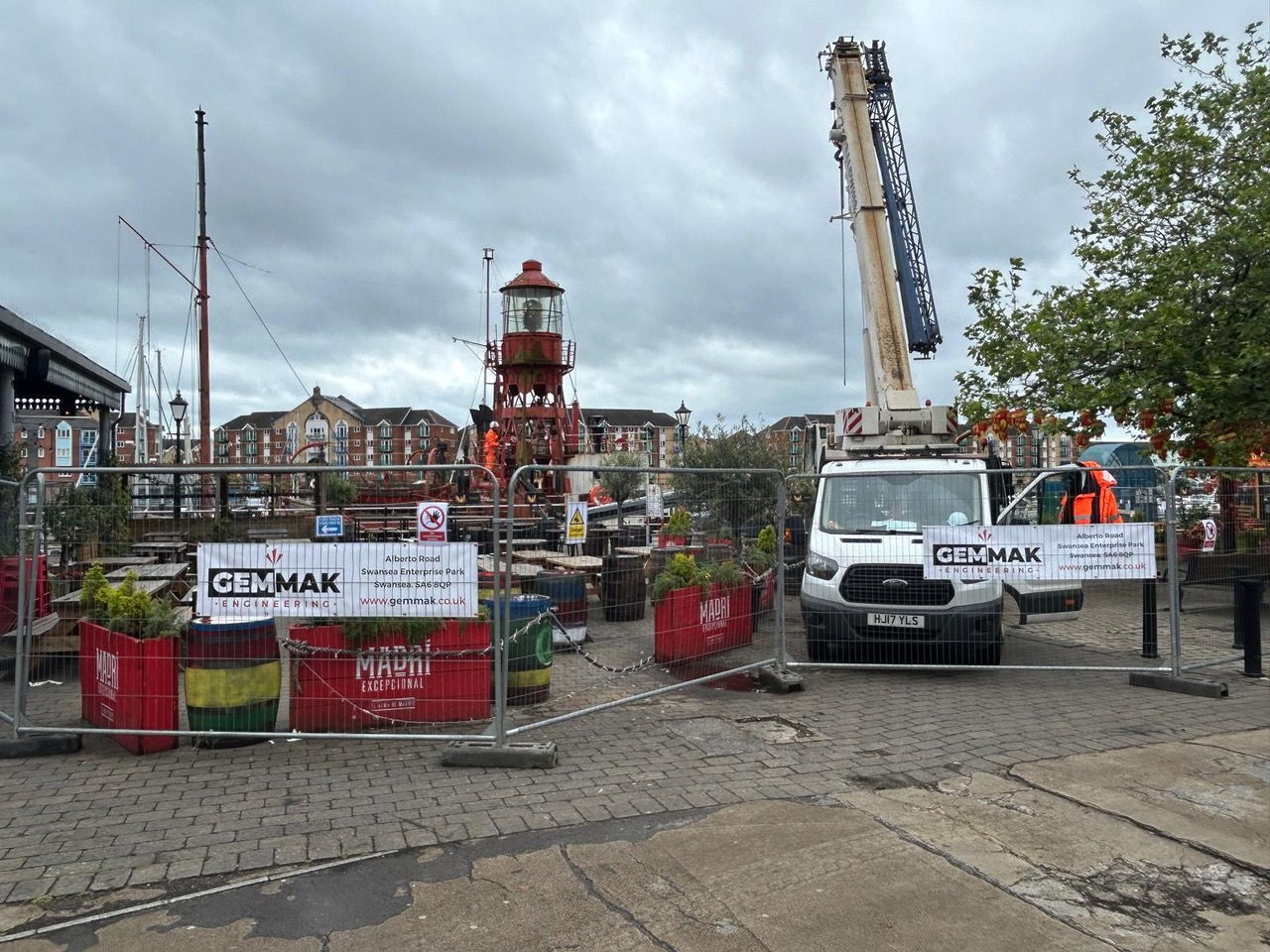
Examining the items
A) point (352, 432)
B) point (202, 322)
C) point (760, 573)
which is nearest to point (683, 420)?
point (202, 322)

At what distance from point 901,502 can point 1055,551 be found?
5.55 ft

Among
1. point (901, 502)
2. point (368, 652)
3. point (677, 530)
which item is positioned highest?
point (901, 502)

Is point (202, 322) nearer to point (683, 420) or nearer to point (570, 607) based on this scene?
point (683, 420)

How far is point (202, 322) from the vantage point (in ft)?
83.5

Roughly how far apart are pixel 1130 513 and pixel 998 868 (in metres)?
6.73

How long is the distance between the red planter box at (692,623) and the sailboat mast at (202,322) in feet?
62.0

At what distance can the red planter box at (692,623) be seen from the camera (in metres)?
8.94

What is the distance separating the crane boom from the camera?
497 inches

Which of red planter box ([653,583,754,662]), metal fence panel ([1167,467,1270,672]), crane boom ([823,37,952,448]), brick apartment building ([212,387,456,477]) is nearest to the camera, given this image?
red planter box ([653,583,754,662])

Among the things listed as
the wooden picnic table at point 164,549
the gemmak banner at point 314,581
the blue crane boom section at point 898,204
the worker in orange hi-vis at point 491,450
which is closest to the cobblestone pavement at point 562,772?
the gemmak banner at point 314,581

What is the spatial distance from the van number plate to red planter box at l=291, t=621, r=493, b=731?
13.0 feet

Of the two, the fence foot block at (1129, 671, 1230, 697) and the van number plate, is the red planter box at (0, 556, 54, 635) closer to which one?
the van number plate

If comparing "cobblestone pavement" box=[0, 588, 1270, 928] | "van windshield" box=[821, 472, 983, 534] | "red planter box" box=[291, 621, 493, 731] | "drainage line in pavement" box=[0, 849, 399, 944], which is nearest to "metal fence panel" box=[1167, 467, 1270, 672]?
"cobblestone pavement" box=[0, 588, 1270, 928]

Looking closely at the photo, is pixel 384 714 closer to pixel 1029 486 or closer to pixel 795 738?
pixel 795 738
